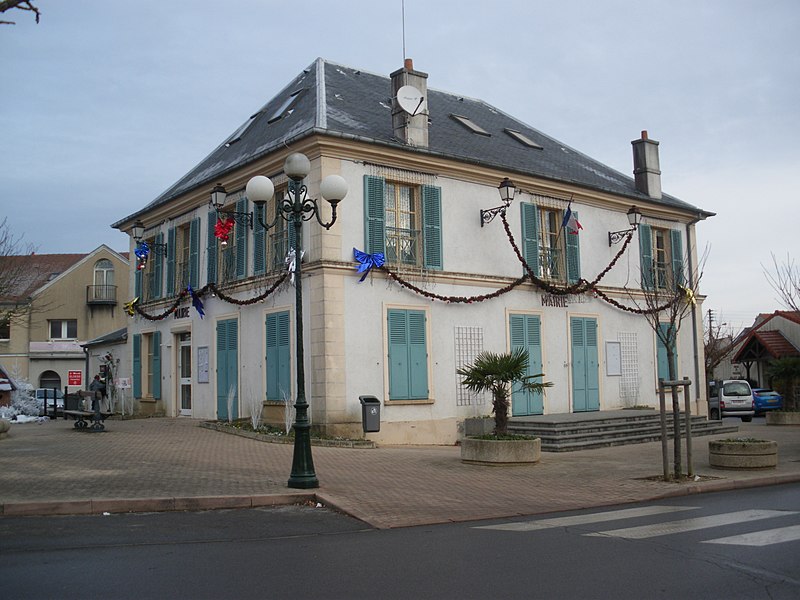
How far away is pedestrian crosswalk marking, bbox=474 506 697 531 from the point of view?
8.56m

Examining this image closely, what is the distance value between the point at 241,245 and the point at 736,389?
2102cm

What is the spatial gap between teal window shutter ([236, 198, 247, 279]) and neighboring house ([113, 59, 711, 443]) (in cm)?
5

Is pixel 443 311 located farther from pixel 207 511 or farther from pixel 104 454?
pixel 207 511

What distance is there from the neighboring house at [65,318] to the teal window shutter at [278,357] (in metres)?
31.2

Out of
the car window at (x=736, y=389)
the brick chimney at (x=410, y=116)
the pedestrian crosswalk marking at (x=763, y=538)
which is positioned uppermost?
the brick chimney at (x=410, y=116)

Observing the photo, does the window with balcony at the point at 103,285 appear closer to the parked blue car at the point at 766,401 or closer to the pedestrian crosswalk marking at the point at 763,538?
the parked blue car at the point at 766,401

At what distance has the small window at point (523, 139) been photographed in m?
23.2

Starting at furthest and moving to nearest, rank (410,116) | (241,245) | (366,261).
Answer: (241,245) < (410,116) < (366,261)

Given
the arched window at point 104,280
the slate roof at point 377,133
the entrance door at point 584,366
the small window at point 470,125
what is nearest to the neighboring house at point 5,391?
the slate roof at point 377,133

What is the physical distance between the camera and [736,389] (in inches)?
1237

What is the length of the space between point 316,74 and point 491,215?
602 centimetres

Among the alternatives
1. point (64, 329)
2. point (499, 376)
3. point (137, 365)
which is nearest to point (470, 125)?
point (499, 376)

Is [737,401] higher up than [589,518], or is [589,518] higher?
[737,401]

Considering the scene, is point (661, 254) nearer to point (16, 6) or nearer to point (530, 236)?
point (530, 236)
